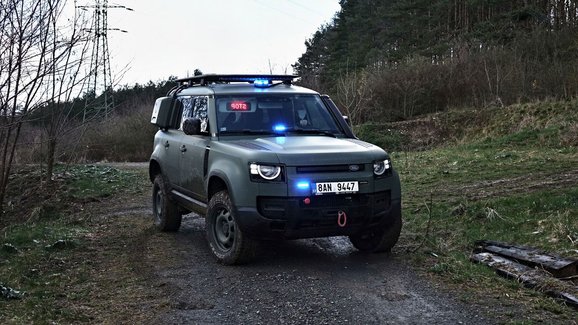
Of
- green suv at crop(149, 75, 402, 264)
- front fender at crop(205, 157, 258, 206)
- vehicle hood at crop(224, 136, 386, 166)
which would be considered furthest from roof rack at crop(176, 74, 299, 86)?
front fender at crop(205, 157, 258, 206)

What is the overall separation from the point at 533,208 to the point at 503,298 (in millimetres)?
3319

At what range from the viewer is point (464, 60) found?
30953 mm

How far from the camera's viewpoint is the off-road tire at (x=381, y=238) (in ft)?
21.4

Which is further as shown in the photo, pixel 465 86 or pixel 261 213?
pixel 465 86

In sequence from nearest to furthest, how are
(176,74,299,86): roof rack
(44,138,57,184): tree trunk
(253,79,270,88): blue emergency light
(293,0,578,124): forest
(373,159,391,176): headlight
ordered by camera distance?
(373,159,391,176): headlight → (253,79,270,88): blue emergency light → (176,74,299,86): roof rack → (44,138,57,184): tree trunk → (293,0,578,124): forest

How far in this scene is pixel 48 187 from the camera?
15.9 meters

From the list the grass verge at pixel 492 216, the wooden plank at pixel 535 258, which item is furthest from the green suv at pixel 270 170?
the wooden plank at pixel 535 258

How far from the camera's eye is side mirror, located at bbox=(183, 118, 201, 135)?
23.0ft

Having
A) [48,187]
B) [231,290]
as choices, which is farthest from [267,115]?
[48,187]

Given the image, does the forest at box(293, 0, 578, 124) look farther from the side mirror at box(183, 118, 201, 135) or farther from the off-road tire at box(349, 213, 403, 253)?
the side mirror at box(183, 118, 201, 135)

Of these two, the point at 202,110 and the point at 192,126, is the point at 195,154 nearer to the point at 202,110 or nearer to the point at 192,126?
the point at 192,126

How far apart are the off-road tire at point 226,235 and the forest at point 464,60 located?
21465mm

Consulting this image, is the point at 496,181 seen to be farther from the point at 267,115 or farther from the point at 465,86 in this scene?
the point at 465,86

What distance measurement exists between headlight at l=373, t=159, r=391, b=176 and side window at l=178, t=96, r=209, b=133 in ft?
6.83
